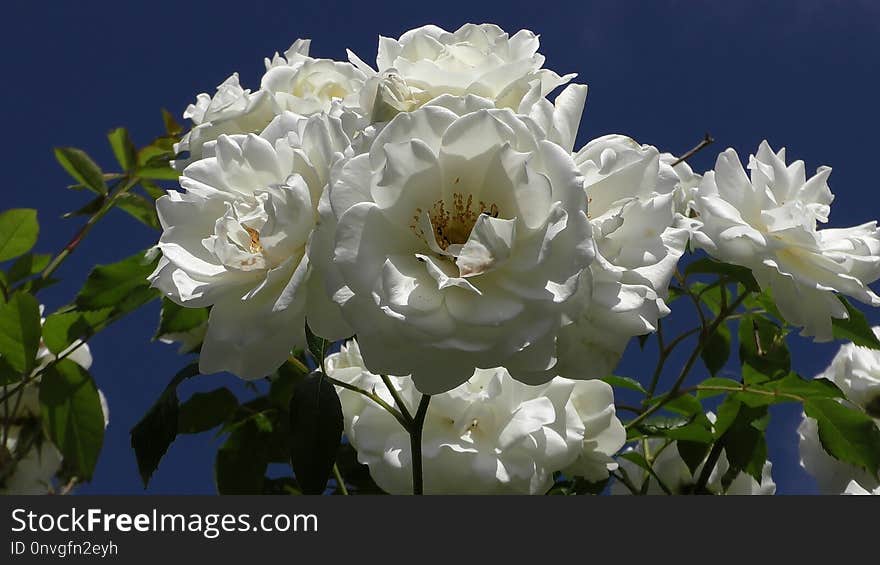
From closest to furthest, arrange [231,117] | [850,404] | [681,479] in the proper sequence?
[231,117] → [681,479] → [850,404]

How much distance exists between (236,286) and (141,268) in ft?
1.80

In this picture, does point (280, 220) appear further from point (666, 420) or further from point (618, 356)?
point (666, 420)

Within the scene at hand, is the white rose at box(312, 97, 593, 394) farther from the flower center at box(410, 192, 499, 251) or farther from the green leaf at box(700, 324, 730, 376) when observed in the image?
the green leaf at box(700, 324, 730, 376)

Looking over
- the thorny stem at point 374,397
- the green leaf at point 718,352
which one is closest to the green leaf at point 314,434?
the thorny stem at point 374,397

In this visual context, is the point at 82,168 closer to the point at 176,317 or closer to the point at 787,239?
A: the point at 176,317

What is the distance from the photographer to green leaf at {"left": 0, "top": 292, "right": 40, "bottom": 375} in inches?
55.3

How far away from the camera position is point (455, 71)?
3.29 feet

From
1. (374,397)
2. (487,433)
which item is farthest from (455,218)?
(487,433)

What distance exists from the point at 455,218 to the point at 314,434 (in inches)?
12.4

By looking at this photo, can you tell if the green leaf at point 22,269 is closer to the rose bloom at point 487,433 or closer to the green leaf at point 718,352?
the rose bloom at point 487,433

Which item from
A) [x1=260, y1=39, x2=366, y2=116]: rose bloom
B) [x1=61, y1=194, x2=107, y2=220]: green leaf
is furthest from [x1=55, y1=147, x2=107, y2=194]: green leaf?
[x1=260, y1=39, x2=366, y2=116]: rose bloom

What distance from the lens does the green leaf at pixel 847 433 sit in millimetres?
1376

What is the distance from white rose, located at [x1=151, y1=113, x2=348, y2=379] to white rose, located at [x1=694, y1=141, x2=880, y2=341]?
619 millimetres

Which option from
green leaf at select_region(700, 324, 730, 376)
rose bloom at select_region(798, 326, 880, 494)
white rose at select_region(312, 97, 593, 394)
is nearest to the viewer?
white rose at select_region(312, 97, 593, 394)
